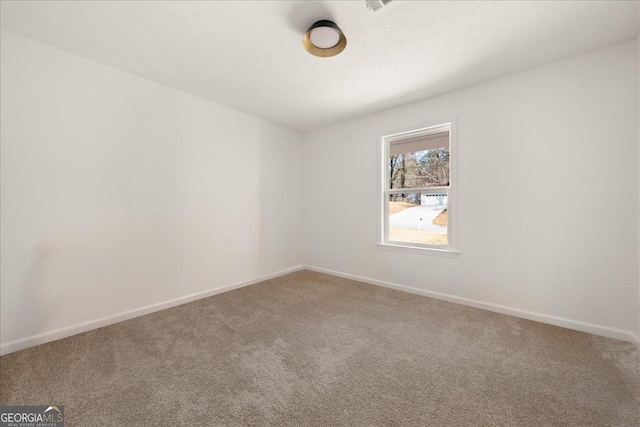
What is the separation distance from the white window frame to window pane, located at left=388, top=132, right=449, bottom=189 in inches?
2.9

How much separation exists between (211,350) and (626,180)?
380 centimetres

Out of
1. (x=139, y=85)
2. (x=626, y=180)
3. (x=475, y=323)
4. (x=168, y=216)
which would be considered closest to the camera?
(x=626, y=180)

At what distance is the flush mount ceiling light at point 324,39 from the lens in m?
1.95

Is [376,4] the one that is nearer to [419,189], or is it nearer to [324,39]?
[324,39]

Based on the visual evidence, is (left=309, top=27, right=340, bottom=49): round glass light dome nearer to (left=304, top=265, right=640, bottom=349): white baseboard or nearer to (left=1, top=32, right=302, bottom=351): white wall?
(left=1, top=32, right=302, bottom=351): white wall

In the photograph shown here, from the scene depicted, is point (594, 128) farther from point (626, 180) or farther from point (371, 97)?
Answer: point (371, 97)

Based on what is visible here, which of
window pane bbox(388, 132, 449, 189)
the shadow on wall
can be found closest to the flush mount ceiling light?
window pane bbox(388, 132, 449, 189)

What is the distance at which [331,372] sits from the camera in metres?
1.79

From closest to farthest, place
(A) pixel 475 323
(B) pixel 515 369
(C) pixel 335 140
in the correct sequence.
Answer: (B) pixel 515 369, (A) pixel 475 323, (C) pixel 335 140

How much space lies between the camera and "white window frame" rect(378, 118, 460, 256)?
312 cm

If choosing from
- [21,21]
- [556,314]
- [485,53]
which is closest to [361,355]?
[556,314]

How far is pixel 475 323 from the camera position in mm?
2531

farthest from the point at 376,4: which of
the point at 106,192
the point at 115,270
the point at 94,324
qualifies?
the point at 94,324

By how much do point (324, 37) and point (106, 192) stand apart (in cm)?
254
